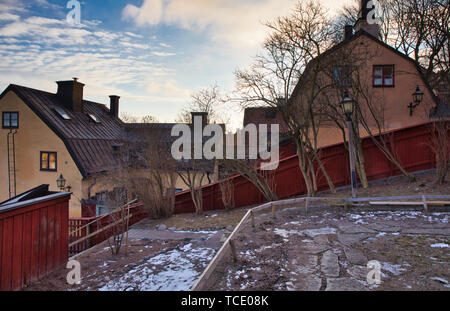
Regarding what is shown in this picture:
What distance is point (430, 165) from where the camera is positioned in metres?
13.5

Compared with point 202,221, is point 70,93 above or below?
above

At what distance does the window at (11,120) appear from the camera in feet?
63.8

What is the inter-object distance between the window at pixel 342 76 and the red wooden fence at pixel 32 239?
35.2 feet

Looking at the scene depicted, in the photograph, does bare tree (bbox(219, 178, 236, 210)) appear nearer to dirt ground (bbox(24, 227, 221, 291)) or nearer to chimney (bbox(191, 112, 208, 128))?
chimney (bbox(191, 112, 208, 128))

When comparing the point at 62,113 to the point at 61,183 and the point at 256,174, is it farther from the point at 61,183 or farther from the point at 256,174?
the point at 256,174

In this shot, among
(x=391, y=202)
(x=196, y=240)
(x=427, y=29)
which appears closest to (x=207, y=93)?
(x=196, y=240)

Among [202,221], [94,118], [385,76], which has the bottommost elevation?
[202,221]

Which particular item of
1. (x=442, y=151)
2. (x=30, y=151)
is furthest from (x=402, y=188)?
(x=30, y=151)

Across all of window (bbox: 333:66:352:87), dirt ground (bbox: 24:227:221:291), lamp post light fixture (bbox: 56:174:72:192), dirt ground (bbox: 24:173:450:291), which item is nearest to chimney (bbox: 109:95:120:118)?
lamp post light fixture (bbox: 56:174:72:192)

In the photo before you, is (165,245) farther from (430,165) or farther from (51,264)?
(430,165)

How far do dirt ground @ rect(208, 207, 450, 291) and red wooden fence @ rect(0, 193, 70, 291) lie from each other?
3.82m

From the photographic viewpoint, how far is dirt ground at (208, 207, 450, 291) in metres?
4.52

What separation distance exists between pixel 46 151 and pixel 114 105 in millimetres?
11232

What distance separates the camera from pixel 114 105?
29094 millimetres
